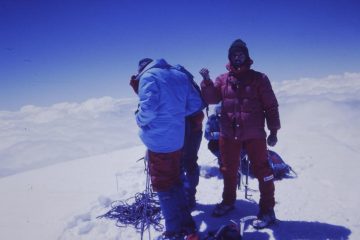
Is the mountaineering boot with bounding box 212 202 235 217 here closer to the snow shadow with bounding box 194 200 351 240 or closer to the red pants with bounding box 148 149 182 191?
the snow shadow with bounding box 194 200 351 240

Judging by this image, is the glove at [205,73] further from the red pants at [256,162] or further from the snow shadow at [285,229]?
the snow shadow at [285,229]

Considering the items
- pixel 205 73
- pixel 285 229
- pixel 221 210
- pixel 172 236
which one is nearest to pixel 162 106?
pixel 205 73

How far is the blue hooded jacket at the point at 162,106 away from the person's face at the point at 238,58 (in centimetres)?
74

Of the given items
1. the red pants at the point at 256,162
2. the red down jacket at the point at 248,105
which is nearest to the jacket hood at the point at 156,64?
the red down jacket at the point at 248,105

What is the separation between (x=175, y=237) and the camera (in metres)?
3.52

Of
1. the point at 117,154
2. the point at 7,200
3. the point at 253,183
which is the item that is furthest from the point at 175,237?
the point at 117,154

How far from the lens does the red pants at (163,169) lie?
11.0 ft

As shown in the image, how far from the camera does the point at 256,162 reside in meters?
3.67

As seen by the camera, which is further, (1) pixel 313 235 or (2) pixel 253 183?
(2) pixel 253 183

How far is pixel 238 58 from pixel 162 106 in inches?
50.9

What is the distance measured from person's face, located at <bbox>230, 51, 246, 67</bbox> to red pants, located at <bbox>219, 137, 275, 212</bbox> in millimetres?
1065

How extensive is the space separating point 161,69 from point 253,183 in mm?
3531

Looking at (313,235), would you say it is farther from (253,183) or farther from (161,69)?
(161,69)

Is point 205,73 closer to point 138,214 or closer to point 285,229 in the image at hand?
point 285,229
